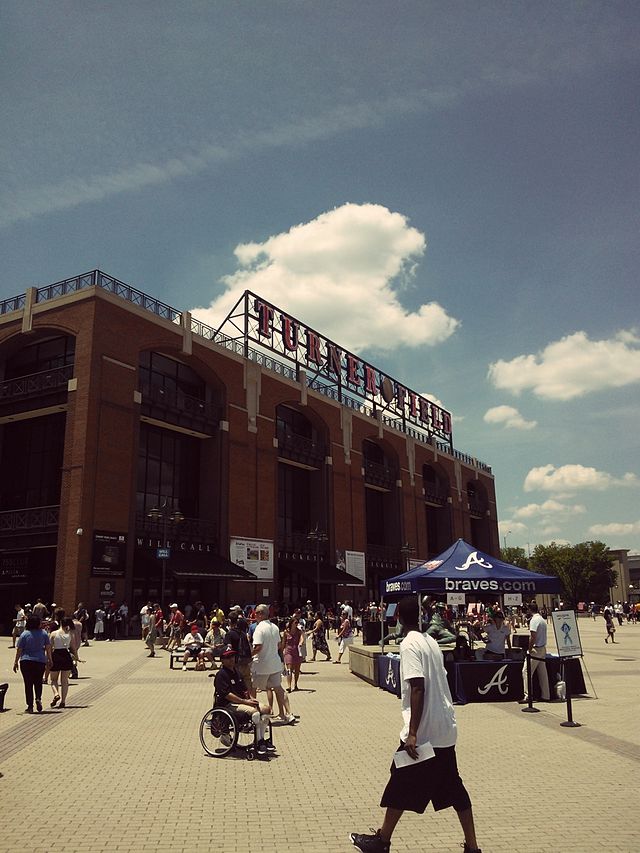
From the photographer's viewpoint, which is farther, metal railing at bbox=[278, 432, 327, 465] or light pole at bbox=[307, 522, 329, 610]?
metal railing at bbox=[278, 432, 327, 465]

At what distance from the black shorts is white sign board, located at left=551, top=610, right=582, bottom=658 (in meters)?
8.56

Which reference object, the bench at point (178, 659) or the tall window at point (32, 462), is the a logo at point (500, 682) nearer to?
the bench at point (178, 659)

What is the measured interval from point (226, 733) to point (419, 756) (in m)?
4.84

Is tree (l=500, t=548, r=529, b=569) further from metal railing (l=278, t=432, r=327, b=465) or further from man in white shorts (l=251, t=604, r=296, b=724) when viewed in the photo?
man in white shorts (l=251, t=604, r=296, b=724)

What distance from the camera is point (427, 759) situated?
485 cm

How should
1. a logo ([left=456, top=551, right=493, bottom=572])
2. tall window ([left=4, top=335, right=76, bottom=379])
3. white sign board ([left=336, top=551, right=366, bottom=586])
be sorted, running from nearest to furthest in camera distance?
a logo ([left=456, top=551, right=493, bottom=572]) < tall window ([left=4, top=335, right=76, bottom=379]) < white sign board ([left=336, top=551, right=366, bottom=586])

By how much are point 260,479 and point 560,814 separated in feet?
118

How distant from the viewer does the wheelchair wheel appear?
28.9 feet

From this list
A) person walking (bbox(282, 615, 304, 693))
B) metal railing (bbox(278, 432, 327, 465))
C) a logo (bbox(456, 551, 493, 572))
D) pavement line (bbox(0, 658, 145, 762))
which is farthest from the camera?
metal railing (bbox(278, 432, 327, 465))

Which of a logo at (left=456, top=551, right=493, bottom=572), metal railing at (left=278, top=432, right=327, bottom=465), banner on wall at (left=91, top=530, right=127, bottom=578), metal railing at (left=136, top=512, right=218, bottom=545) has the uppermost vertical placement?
metal railing at (left=278, top=432, right=327, bottom=465)

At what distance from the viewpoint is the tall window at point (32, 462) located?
113 feet

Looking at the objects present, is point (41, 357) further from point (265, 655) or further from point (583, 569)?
point (583, 569)

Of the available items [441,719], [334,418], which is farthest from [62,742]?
[334,418]

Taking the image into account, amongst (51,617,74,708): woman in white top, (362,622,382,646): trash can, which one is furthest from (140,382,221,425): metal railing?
(51,617,74,708): woman in white top
